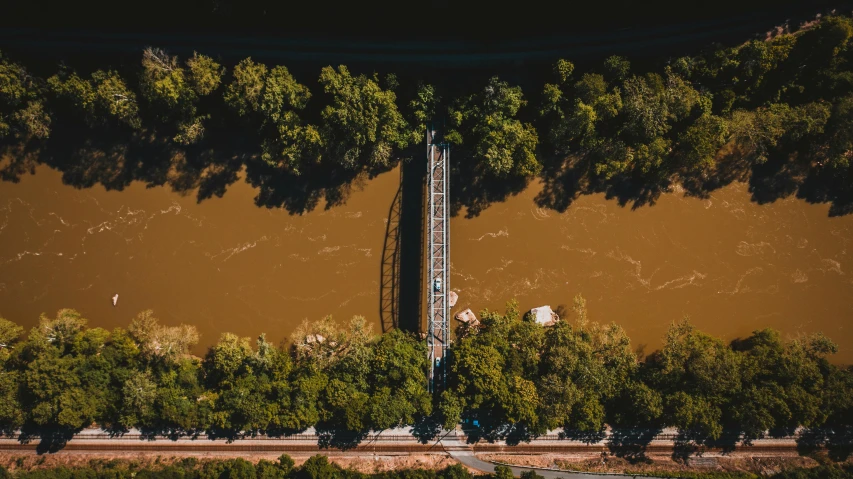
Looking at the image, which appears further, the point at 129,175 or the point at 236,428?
the point at 129,175

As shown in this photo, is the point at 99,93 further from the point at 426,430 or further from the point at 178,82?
the point at 426,430

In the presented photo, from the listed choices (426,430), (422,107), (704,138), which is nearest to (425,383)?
(426,430)

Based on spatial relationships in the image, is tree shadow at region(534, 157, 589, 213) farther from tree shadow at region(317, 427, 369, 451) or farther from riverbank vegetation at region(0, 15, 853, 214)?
tree shadow at region(317, 427, 369, 451)

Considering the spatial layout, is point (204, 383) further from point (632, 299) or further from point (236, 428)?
point (632, 299)

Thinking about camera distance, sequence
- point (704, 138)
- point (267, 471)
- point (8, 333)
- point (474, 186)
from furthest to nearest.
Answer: point (474, 186) → point (8, 333) → point (704, 138) → point (267, 471)

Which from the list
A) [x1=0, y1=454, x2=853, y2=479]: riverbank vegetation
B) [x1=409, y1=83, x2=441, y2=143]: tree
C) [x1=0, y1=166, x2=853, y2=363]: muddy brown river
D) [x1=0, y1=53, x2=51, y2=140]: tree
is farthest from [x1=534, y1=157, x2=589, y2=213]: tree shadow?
[x1=0, y1=53, x2=51, y2=140]: tree

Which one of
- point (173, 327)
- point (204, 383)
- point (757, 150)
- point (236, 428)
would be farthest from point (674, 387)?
point (173, 327)

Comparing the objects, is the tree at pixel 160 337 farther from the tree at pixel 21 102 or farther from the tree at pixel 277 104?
the tree at pixel 21 102
